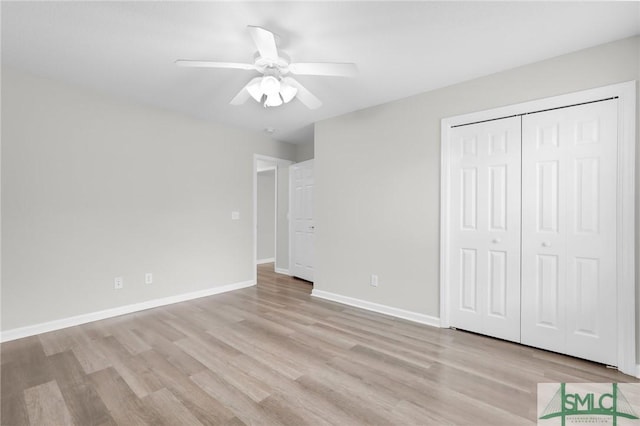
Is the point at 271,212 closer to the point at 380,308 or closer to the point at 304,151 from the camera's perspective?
the point at 304,151

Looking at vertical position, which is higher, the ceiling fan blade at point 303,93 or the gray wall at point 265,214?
the ceiling fan blade at point 303,93

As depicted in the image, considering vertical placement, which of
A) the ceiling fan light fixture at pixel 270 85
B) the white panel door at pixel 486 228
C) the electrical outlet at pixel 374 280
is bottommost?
the electrical outlet at pixel 374 280

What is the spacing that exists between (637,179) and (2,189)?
5189mm

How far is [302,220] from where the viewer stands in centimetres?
515

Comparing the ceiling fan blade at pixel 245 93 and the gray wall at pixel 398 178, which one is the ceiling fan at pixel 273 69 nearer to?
the ceiling fan blade at pixel 245 93

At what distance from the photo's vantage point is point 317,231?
419 centimetres

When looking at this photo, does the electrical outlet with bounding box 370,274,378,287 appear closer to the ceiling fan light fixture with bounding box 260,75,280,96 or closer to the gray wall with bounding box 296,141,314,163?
the ceiling fan light fixture with bounding box 260,75,280,96

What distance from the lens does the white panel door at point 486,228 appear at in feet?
8.66

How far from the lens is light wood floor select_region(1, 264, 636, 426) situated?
168 cm

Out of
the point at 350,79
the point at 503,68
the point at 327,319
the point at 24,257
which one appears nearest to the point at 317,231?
the point at 327,319

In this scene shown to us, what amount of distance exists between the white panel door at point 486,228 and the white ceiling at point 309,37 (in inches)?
25.8

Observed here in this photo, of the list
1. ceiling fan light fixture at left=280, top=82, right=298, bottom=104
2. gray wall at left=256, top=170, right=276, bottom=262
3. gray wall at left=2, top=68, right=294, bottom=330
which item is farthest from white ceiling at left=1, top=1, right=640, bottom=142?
gray wall at left=256, top=170, right=276, bottom=262

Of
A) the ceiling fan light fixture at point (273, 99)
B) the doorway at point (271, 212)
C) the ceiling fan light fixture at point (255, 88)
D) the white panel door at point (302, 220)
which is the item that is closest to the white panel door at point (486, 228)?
the ceiling fan light fixture at point (273, 99)

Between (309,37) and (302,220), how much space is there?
3.34 m
